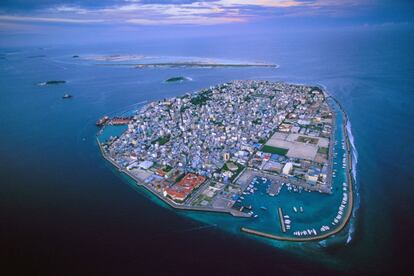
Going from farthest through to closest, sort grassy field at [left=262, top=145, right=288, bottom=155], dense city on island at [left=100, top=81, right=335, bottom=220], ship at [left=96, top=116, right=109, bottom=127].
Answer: ship at [left=96, top=116, right=109, bottom=127] → grassy field at [left=262, top=145, right=288, bottom=155] → dense city on island at [left=100, top=81, right=335, bottom=220]

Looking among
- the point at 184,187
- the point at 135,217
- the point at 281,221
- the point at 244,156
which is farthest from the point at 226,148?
the point at 135,217

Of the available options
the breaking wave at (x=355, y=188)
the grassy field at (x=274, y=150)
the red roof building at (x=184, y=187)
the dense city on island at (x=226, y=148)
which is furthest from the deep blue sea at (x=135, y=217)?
the grassy field at (x=274, y=150)

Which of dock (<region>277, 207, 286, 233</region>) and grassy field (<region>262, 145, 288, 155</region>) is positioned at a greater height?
grassy field (<region>262, 145, 288, 155</region>)

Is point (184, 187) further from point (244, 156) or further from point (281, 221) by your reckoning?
point (281, 221)

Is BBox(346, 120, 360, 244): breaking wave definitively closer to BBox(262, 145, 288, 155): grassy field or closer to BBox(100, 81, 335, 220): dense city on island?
BBox(100, 81, 335, 220): dense city on island

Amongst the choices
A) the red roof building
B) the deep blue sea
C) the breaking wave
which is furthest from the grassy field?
the red roof building

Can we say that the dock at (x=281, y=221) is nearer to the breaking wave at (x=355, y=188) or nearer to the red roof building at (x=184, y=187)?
the breaking wave at (x=355, y=188)

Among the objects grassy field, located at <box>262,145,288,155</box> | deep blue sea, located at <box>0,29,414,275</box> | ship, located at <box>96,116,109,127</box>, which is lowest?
deep blue sea, located at <box>0,29,414,275</box>

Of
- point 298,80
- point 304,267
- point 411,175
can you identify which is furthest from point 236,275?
point 298,80
